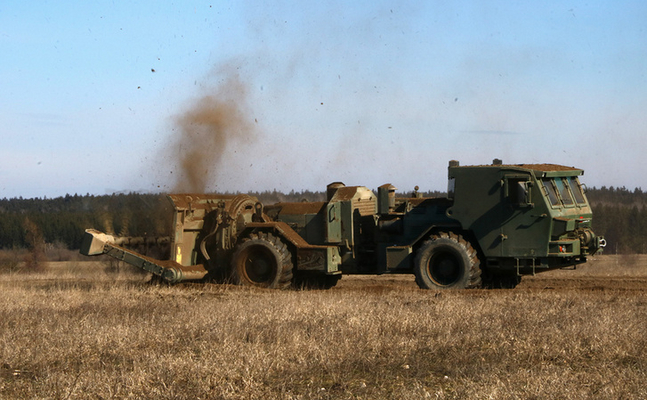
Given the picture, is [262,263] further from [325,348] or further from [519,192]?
[325,348]

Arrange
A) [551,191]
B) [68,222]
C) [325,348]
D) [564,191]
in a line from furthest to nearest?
[68,222] → [564,191] → [551,191] → [325,348]

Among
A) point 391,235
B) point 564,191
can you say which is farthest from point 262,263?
point 564,191

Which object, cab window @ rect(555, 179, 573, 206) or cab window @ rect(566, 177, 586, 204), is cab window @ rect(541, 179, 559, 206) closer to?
cab window @ rect(555, 179, 573, 206)

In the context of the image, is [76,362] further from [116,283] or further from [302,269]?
[116,283]

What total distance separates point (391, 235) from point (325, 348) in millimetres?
7952

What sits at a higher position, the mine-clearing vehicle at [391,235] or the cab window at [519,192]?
the cab window at [519,192]

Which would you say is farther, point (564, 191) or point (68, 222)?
point (68, 222)

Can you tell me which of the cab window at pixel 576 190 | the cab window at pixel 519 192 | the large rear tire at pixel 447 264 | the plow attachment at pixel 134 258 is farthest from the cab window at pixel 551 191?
the plow attachment at pixel 134 258

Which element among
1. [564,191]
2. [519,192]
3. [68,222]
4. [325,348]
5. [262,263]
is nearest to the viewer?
[325,348]

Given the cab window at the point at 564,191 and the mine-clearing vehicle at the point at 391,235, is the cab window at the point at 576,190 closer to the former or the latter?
the mine-clearing vehicle at the point at 391,235

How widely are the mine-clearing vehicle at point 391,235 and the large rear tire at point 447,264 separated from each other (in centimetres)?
2

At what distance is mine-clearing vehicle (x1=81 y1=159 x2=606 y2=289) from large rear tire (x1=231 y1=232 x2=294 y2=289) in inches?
0.8

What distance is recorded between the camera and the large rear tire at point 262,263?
1502 cm

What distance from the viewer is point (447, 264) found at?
1454cm
